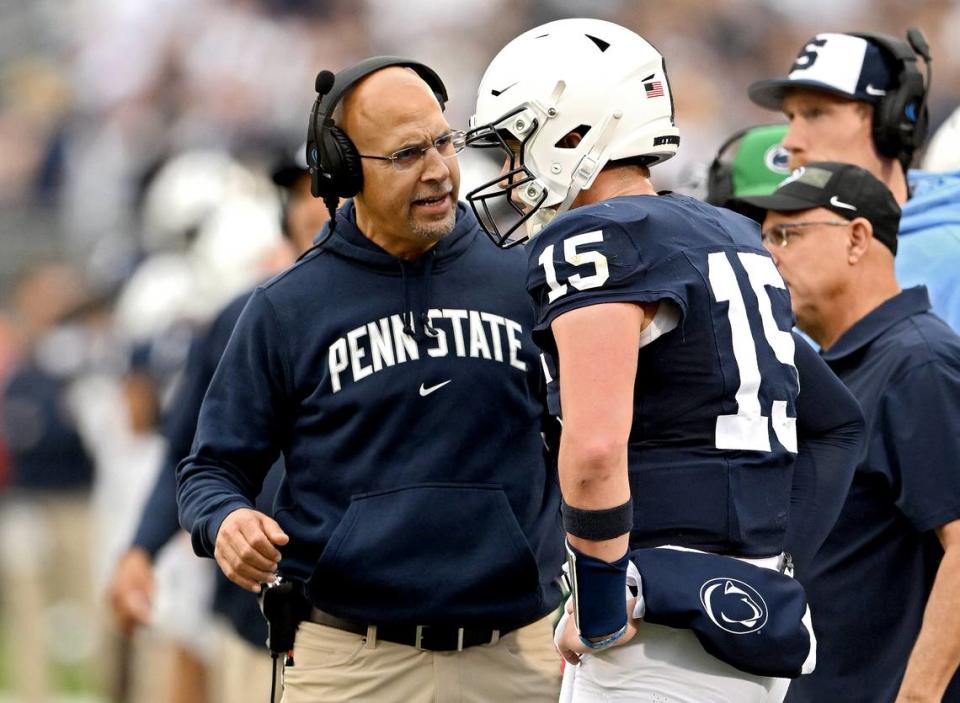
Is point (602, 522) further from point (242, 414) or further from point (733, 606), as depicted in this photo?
point (242, 414)

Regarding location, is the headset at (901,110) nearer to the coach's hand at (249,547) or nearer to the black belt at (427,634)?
the black belt at (427,634)

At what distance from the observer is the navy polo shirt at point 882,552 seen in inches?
146

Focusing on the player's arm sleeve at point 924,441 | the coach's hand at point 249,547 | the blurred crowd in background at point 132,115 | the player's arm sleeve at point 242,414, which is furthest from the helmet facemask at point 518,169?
the blurred crowd in background at point 132,115

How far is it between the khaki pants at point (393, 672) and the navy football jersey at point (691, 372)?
0.78 meters

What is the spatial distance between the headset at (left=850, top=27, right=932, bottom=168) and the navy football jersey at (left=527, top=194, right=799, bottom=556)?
→ 2238mm

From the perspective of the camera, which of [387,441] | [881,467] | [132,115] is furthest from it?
[132,115]

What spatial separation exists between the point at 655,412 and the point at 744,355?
7.3 inches

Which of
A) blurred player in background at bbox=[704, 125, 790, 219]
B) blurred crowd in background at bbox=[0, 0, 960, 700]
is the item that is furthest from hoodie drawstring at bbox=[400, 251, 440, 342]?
blurred crowd in background at bbox=[0, 0, 960, 700]

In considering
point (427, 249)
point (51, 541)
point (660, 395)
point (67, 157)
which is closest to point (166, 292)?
point (51, 541)

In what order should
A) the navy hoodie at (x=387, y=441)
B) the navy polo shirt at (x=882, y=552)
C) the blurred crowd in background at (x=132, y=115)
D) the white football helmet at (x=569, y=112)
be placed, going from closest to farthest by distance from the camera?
the white football helmet at (x=569, y=112) → the navy hoodie at (x=387, y=441) → the navy polo shirt at (x=882, y=552) → the blurred crowd in background at (x=132, y=115)

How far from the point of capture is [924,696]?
11.6ft

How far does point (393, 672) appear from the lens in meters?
3.50

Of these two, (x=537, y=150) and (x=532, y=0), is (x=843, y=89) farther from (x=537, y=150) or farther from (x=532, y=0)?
(x=532, y=0)

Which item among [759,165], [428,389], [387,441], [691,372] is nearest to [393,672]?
[387,441]
